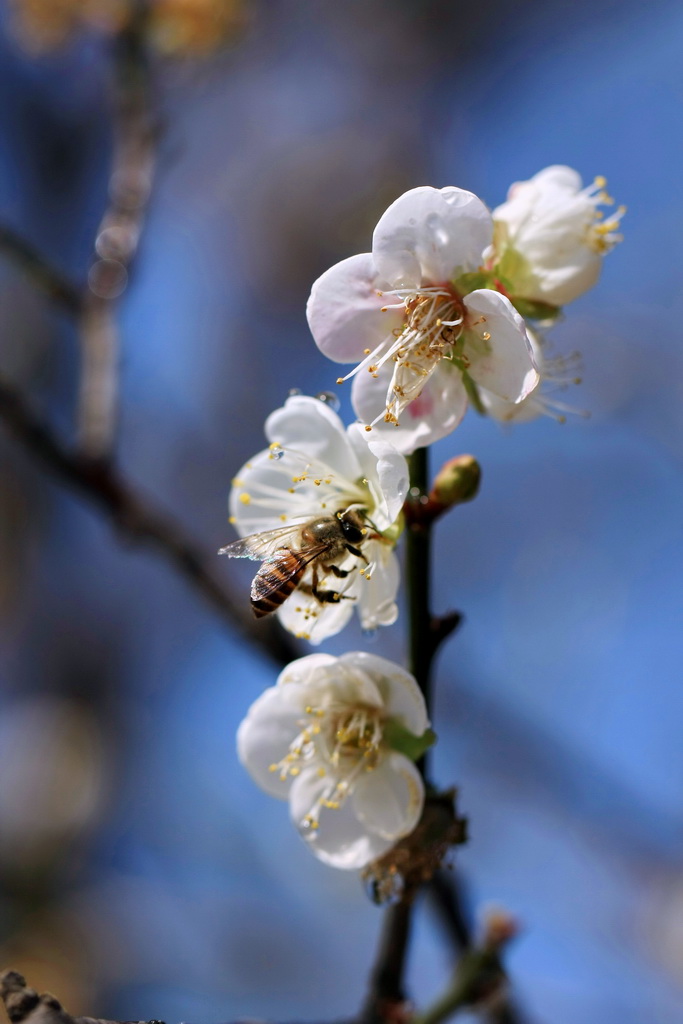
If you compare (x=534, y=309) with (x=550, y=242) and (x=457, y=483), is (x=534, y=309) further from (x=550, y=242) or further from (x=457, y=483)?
(x=457, y=483)

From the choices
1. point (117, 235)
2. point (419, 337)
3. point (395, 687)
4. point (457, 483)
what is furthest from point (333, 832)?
point (117, 235)

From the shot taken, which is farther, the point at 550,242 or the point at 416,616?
the point at 550,242

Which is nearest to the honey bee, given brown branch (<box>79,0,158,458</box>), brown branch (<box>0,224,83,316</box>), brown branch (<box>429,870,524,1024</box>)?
brown branch (<box>429,870,524,1024</box>)

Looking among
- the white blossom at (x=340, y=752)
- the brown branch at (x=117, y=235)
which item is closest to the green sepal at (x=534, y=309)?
the white blossom at (x=340, y=752)

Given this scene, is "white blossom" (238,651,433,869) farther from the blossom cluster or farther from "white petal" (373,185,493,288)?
"white petal" (373,185,493,288)

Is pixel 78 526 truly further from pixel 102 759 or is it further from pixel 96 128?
pixel 96 128
